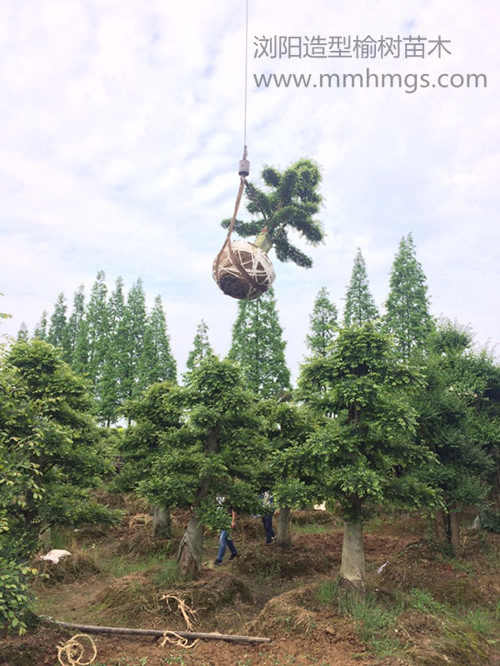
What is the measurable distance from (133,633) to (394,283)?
836 inches

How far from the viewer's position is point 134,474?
12312 millimetres

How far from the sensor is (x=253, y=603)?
28.5 ft

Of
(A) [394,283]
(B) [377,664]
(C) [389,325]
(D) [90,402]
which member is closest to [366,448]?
(B) [377,664]

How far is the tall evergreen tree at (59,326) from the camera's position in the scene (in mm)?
38000

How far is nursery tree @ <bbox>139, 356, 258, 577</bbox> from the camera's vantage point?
8.92 metres

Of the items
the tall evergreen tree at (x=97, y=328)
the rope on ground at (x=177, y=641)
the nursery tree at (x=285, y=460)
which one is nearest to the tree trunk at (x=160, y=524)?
the nursery tree at (x=285, y=460)

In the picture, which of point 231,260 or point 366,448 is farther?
point 366,448

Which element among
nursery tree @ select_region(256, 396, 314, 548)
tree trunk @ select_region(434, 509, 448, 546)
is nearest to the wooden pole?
nursery tree @ select_region(256, 396, 314, 548)

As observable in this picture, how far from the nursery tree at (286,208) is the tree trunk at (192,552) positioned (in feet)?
21.7

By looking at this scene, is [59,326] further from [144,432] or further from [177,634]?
[177,634]

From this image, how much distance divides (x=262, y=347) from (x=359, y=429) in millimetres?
17218

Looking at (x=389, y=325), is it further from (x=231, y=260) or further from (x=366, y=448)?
(x=231, y=260)

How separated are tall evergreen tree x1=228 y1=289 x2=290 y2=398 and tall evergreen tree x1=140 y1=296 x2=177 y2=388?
5536mm

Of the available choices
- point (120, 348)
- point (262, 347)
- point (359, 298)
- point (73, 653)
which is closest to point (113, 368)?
point (120, 348)
